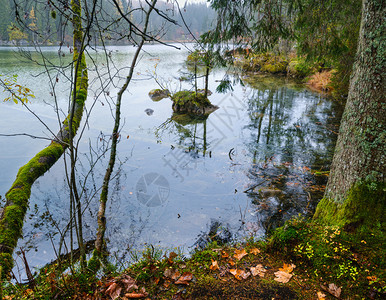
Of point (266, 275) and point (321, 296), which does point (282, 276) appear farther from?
point (321, 296)

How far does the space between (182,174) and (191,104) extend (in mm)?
6706

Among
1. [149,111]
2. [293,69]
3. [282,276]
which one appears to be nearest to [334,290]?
[282,276]

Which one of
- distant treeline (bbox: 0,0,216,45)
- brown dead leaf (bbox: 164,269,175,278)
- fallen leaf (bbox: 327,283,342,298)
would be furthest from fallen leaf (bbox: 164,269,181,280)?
distant treeline (bbox: 0,0,216,45)

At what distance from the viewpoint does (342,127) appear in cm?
335

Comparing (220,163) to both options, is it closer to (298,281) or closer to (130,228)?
(130,228)

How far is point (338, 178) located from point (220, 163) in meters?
4.71

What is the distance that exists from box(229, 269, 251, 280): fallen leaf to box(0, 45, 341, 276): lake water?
1.96 meters

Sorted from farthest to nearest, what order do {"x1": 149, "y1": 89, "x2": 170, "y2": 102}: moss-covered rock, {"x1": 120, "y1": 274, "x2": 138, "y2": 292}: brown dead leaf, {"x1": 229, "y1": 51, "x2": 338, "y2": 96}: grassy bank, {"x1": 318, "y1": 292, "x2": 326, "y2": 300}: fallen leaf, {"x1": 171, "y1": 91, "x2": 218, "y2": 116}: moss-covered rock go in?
{"x1": 229, "y1": 51, "x2": 338, "y2": 96}: grassy bank → {"x1": 149, "y1": 89, "x2": 170, "y2": 102}: moss-covered rock → {"x1": 171, "y1": 91, "x2": 218, "y2": 116}: moss-covered rock → {"x1": 120, "y1": 274, "x2": 138, "y2": 292}: brown dead leaf → {"x1": 318, "y1": 292, "x2": 326, "y2": 300}: fallen leaf

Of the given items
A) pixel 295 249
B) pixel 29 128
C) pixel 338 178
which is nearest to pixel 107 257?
pixel 295 249

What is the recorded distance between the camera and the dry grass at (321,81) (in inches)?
699

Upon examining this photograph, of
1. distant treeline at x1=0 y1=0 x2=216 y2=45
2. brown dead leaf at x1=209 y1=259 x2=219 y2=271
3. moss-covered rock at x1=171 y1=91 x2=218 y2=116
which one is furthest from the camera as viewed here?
moss-covered rock at x1=171 y1=91 x2=218 y2=116

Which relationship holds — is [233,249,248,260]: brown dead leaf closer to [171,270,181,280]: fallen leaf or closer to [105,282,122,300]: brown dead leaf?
[171,270,181,280]: fallen leaf

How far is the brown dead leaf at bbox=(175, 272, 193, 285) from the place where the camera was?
2.73 meters

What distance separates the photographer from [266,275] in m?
2.81
